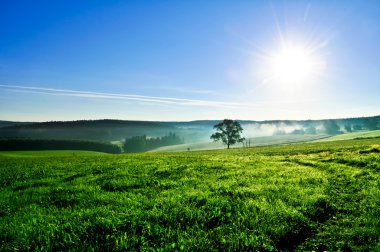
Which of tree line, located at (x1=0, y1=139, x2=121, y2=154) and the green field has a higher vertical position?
the green field

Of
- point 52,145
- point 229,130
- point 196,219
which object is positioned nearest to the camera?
point 196,219

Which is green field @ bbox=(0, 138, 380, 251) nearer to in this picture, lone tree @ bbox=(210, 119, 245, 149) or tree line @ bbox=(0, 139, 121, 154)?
lone tree @ bbox=(210, 119, 245, 149)

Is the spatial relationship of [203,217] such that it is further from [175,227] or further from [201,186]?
[201,186]

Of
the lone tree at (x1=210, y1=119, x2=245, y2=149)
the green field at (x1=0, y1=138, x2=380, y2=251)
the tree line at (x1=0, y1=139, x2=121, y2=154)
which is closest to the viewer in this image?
the green field at (x1=0, y1=138, x2=380, y2=251)

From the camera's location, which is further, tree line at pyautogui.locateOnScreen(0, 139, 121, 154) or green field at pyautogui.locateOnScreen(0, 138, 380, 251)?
tree line at pyautogui.locateOnScreen(0, 139, 121, 154)

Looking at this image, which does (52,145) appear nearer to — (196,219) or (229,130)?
(229,130)

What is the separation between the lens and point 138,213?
777 cm

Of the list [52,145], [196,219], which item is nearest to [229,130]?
[52,145]

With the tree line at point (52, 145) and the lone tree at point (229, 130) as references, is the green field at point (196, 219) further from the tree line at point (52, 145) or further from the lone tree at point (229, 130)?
the tree line at point (52, 145)

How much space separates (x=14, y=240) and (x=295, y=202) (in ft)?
28.4

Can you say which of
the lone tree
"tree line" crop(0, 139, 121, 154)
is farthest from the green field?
"tree line" crop(0, 139, 121, 154)

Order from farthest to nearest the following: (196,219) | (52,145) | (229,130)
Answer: (52,145) < (229,130) < (196,219)

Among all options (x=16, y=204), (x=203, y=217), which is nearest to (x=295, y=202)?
(x=203, y=217)

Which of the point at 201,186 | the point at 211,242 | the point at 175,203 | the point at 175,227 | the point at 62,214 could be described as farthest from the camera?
the point at 201,186
